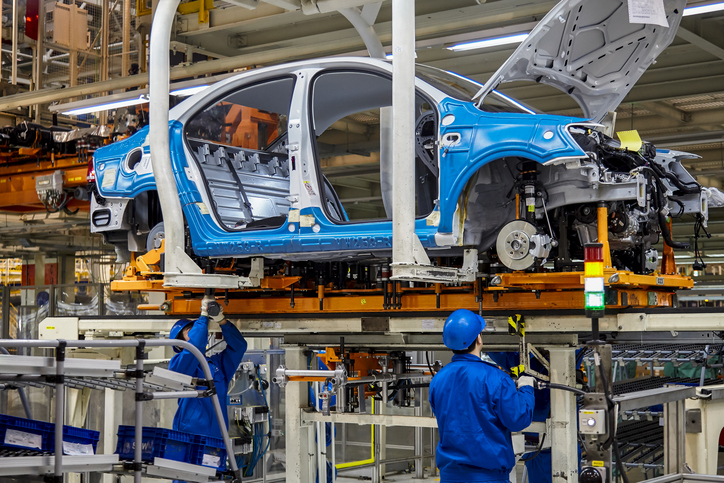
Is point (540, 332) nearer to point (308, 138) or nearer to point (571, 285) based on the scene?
point (571, 285)

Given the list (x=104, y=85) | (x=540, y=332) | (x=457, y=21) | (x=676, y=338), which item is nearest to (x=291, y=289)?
(x=540, y=332)

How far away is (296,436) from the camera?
532cm

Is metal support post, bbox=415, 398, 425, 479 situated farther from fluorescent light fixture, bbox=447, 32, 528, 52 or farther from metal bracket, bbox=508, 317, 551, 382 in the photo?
metal bracket, bbox=508, 317, 551, 382

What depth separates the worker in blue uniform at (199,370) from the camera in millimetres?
5449

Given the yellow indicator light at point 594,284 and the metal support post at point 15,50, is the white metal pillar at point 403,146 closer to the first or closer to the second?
the yellow indicator light at point 594,284

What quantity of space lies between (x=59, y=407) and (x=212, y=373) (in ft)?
7.47

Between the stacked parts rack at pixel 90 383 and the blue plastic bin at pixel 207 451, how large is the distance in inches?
6.6

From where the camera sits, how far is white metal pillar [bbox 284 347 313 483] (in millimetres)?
5262

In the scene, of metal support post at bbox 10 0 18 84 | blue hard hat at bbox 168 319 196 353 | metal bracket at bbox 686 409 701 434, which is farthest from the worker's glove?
metal support post at bbox 10 0 18 84

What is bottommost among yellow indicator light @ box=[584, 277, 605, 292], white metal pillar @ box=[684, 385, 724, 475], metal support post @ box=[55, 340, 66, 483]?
white metal pillar @ box=[684, 385, 724, 475]

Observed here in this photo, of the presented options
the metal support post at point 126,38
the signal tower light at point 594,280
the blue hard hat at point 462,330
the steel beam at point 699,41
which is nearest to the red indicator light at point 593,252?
the signal tower light at point 594,280

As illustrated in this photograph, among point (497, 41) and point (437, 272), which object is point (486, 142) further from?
point (497, 41)

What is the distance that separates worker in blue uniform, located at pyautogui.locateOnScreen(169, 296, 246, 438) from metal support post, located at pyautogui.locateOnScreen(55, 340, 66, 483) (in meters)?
1.99

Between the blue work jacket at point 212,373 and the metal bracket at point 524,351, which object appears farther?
the blue work jacket at point 212,373
